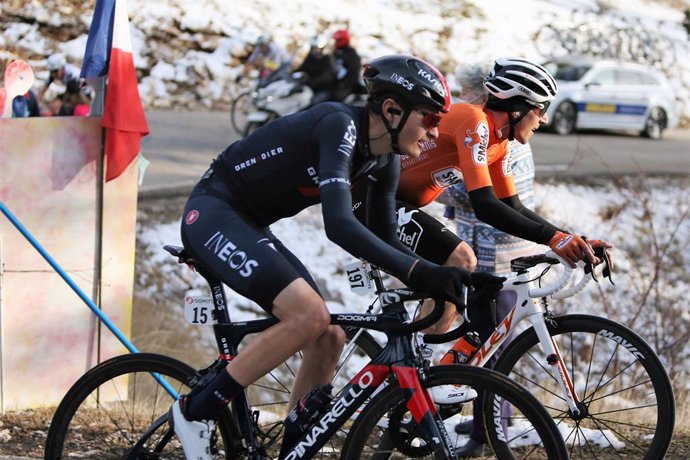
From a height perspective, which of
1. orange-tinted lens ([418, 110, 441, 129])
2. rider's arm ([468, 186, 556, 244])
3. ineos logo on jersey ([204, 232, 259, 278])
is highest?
orange-tinted lens ([418, 110, 441, 129])

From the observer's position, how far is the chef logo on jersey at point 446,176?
517cm

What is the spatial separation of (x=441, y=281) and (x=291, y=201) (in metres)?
0.85

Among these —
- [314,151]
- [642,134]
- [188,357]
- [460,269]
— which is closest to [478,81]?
[314,151]

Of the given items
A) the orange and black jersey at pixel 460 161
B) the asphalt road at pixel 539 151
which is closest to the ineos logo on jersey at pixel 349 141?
the orange and black jersey at pixel 460 161

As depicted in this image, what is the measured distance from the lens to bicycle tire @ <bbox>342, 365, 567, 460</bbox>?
3.70 meters

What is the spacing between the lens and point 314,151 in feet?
13.1

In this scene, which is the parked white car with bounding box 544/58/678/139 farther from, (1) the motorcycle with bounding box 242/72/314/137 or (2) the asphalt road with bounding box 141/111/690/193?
(1) the motorcycle with bounding box 242/72/314/137

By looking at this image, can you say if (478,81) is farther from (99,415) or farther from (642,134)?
(642,134)

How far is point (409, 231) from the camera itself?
5.12 metres

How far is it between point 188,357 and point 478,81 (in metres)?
4.69

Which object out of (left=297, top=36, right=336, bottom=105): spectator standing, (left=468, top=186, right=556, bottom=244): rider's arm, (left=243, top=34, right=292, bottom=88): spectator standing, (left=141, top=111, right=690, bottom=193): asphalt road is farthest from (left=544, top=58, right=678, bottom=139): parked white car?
(left=468, top=186, right=556, bottom=244): rider's arm

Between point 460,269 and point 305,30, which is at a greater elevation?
point 305,30

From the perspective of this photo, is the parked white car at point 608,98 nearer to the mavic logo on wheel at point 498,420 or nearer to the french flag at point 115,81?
→ the french flag at point 115,81

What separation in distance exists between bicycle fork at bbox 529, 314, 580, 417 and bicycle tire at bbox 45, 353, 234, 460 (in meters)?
1.41
